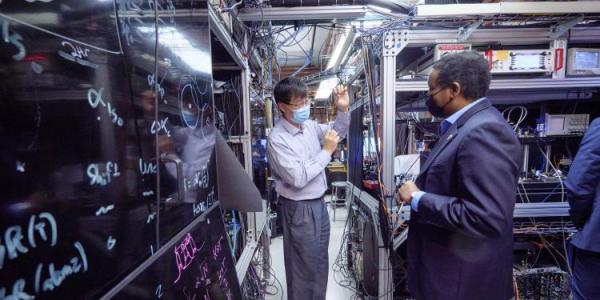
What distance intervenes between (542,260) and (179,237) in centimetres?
302

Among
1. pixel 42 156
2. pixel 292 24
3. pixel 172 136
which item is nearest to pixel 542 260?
pixel 292 24

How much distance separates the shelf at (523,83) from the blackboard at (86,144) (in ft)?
4.69

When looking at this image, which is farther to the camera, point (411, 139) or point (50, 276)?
point (411, 139)

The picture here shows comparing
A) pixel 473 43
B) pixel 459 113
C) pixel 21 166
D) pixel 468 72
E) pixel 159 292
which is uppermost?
pixel 473 43

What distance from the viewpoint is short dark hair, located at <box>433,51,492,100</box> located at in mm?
1150

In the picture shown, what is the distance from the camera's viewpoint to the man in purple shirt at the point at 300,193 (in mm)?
1651

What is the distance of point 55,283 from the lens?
36 centimetres

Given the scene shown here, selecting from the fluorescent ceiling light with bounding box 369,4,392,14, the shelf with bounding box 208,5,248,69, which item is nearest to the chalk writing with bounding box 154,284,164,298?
the shelf with bounding box 208,5,248,69

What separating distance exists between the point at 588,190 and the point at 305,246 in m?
1.63

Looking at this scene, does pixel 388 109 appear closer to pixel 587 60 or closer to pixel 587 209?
pixel 587 209

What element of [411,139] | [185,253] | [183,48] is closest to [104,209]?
[185,253]

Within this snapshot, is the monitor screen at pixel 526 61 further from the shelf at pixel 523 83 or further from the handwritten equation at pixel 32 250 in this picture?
the handwritten equation at pixel 32 250

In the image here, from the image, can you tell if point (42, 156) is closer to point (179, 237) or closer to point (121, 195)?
point (121, 195)

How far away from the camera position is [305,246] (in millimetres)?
1692
